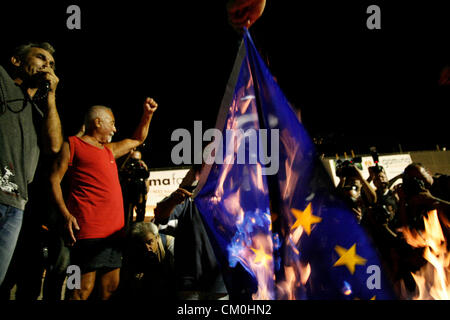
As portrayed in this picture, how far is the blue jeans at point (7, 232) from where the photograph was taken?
4.33 feet

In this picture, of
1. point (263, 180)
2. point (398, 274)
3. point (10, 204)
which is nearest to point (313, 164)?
point (263, 180)

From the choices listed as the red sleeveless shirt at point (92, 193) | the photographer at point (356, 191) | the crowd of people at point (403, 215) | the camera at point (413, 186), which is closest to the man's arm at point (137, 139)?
the red sleeveless shirt at point (92, 193)

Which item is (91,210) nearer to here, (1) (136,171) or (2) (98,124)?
(2) (98,124)

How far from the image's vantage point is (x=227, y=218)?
75.4 inches

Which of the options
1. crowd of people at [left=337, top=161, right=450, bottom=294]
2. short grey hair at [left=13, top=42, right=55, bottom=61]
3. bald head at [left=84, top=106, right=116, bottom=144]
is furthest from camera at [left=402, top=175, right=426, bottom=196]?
short grey hair at [left=13, top=42, right=55, bottom=61]

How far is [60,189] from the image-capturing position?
6.16ft

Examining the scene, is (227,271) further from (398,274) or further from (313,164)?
(398,274)

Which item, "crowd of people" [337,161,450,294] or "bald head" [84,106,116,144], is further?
"crowd of people" [337,161,450,294]

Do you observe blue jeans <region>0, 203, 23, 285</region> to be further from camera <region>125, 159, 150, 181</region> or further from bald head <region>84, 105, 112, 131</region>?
camera <region>125, 159, 150, 181</region>

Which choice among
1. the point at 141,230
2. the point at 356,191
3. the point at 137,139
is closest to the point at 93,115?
the point at 137,139

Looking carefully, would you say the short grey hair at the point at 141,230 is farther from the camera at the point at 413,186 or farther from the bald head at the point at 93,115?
the camera at the point at 413,186

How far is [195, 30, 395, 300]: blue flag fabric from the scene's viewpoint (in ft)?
5.26

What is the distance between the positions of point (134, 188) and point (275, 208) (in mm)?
2967

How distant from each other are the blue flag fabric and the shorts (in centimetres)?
80
